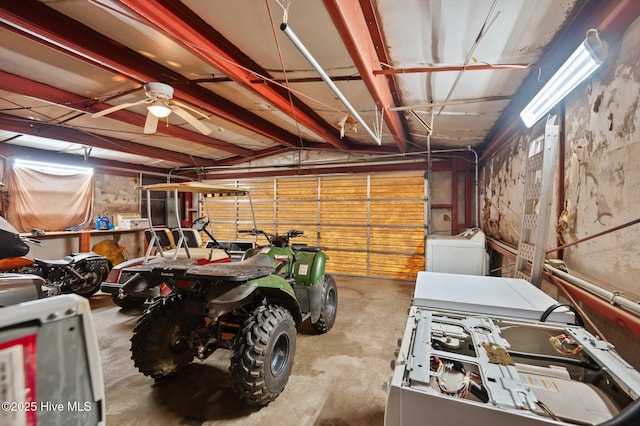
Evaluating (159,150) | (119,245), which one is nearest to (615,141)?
(159,150)

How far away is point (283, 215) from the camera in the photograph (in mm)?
7449

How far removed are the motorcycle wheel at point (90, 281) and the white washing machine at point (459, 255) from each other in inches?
228

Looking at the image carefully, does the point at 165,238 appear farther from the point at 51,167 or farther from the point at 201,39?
the point at 201,39

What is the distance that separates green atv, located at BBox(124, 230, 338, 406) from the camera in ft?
→ 6.47

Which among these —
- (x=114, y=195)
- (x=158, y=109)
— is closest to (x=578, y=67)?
(x=158, y=109)

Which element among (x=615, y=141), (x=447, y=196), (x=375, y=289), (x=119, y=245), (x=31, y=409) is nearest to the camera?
(x=31, y=409)

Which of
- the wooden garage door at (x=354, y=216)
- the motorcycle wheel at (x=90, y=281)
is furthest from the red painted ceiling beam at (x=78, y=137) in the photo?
the motorcycle wheel at (x=90, y=281)

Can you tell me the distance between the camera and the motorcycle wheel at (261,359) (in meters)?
1.96

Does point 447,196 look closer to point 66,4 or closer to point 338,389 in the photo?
point 338,389

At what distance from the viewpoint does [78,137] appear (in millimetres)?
5086

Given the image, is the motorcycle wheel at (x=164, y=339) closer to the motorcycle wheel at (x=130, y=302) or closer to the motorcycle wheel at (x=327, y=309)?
the motorcycle wheel at (x=327, y=309)

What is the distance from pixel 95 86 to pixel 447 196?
630cm

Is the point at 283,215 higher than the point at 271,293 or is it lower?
higher

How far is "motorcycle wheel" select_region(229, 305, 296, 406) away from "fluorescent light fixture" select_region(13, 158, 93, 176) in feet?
21.8
